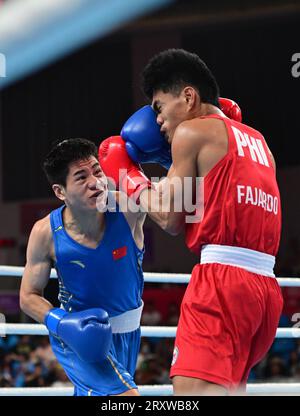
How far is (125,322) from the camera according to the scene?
101 inches

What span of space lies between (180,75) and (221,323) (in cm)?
78

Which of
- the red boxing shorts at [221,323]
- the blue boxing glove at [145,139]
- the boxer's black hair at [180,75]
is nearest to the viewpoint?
the red boxing shorts at [221,323]

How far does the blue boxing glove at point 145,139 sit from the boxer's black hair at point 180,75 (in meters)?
0.18

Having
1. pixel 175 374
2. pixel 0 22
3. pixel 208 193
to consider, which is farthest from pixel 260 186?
pixel 0 22

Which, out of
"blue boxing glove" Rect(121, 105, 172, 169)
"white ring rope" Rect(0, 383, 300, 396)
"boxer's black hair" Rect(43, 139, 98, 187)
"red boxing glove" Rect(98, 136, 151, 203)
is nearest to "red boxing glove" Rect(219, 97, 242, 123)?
"blue boxing glove" Rect(121, 105, 172, 169)

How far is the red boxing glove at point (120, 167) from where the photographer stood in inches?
88.5

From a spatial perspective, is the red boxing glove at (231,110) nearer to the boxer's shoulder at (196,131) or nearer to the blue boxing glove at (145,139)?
the blue boxing glove at (145,139)

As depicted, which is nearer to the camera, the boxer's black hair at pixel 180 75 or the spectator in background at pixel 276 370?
the boxer's black hair at pixel 180 75

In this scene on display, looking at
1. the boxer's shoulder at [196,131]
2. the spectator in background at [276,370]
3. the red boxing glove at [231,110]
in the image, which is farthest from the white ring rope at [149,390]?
the spectator in background at [276,370]

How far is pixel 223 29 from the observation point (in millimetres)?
10938

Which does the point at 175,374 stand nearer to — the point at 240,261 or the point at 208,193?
the point at 240,261

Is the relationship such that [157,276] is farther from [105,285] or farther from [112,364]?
[112,364]

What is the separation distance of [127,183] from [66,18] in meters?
0.97

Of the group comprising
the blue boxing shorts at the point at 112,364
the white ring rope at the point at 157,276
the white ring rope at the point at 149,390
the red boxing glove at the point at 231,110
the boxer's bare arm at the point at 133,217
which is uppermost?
the red boxing glove at the point at 231,110
